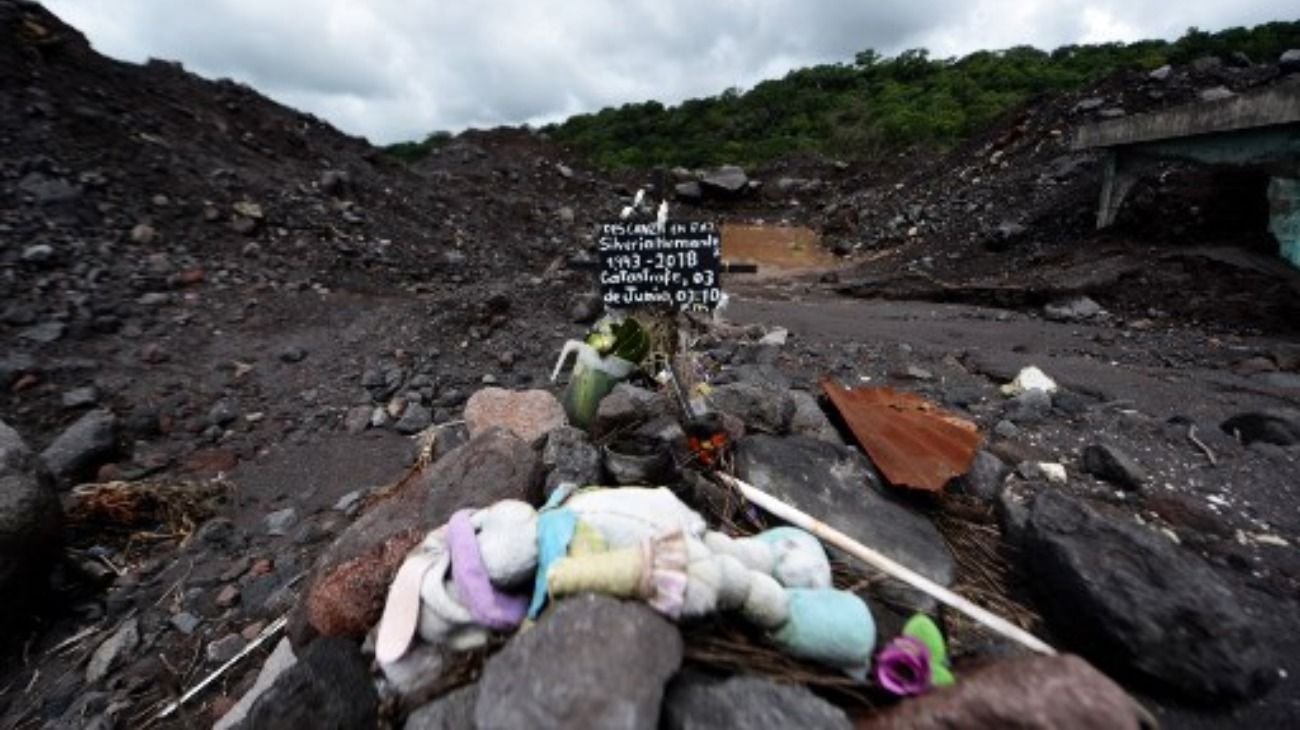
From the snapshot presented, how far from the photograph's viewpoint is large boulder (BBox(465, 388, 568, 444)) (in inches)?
124

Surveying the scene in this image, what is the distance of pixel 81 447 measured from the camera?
375cm

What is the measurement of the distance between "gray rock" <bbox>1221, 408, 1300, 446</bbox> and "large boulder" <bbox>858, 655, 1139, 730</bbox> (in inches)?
103

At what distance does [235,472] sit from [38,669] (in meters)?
1.51

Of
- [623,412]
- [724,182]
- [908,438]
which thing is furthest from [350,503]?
[724,182]

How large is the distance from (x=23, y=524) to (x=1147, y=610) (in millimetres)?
4096

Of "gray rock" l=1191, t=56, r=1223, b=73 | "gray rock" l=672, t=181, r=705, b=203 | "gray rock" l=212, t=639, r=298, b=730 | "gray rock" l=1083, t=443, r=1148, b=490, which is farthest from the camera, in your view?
"gray rock" l=672, t=181, r=705, b=203

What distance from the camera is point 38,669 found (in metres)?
2.58

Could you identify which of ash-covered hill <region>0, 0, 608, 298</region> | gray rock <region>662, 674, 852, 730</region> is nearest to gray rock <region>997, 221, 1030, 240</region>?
ash-covered hill <region>0, 0, 608, 298</region>

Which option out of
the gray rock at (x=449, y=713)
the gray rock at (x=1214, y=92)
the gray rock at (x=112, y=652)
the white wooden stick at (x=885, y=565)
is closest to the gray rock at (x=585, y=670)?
the gray rock at (x=449, y=713)

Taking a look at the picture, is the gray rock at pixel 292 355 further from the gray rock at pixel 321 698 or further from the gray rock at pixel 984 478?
the gray rock at pixel 984 478

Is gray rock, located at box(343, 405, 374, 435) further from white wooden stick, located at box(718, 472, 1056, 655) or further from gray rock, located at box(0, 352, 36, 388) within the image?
white wooden stick, located at box(718, 472, 1056, 655)

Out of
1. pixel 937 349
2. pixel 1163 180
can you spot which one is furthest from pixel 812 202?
pixel 937 349

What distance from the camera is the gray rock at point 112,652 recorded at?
248cm

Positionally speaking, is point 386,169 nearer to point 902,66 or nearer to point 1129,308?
point 1129,308
